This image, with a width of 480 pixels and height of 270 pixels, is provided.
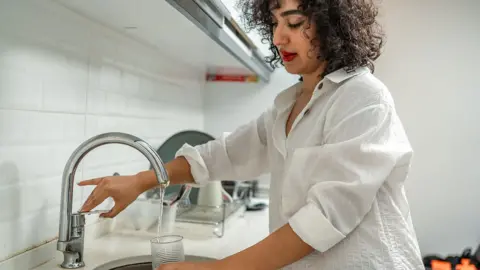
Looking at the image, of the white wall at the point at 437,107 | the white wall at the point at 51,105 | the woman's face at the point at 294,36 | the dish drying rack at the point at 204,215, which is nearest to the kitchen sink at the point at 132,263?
the white wall at the point at 51,105

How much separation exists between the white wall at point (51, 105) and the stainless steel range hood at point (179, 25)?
6 cm

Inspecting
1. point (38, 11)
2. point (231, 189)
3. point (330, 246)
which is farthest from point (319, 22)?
point (231, 189)

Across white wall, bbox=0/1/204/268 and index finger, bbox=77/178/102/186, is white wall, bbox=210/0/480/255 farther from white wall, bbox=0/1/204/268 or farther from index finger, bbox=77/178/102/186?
index finger, bbox=77/178/102/186

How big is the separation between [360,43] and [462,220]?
162cm

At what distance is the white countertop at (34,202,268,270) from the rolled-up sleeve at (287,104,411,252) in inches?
16.8

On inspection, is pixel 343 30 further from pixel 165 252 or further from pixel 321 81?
pixel 165 252

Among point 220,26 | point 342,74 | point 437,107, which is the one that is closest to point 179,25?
point 220,26

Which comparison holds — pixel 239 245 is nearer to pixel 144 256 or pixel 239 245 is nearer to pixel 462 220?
pixel 144 256

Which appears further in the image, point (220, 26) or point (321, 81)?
point (220, 26)

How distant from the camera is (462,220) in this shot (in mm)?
2197

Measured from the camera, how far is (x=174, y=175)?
107 cm

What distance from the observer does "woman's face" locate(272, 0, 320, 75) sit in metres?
0.87

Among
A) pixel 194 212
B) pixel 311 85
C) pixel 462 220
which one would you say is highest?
pixel 311 85

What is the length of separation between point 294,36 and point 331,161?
0.26 metres
